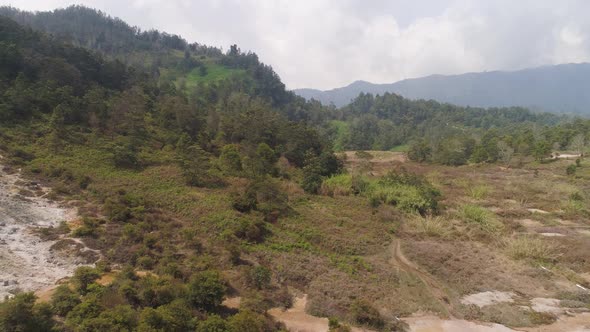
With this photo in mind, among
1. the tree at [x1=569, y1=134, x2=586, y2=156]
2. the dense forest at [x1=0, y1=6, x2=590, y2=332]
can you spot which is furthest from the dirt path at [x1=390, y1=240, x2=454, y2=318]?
the tree at [x1=569, y1=134, x2=586, y2=156]

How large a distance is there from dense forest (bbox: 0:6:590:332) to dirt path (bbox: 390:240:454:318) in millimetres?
1464

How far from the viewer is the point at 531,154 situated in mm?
56438

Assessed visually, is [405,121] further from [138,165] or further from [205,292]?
[205,292]

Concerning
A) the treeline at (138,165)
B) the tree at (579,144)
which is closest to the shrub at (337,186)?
the treeline at (138,165)

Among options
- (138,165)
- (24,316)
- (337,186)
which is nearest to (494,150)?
(337,186)

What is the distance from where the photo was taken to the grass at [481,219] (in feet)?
69.9

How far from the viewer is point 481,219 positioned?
22156 mm

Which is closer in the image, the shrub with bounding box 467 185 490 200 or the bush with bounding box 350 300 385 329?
the bush with bounding box 350 300 385 329

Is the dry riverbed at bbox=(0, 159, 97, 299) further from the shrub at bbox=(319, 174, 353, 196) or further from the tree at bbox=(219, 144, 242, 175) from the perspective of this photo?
the shrub at bbox=(319, 174, 353, 196)

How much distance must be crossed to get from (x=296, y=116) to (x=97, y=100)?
243 feet

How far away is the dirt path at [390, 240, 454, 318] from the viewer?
43.5 ft

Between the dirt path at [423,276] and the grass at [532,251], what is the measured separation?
5571mm

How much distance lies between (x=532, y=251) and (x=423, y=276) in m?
6.67

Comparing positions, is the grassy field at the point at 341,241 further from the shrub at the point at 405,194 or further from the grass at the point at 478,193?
the grass at the point at 478,193
